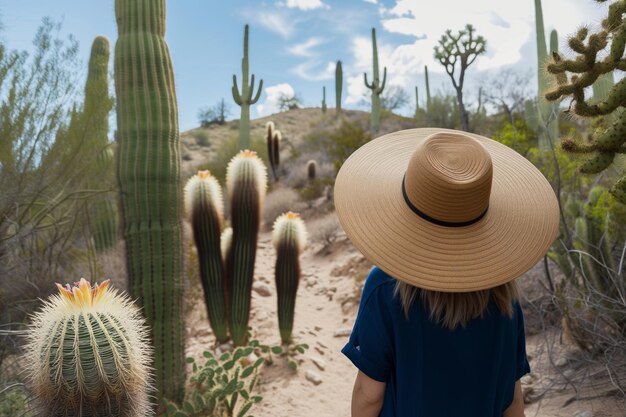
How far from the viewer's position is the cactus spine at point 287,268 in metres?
5.93

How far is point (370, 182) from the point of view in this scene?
1.78 metres

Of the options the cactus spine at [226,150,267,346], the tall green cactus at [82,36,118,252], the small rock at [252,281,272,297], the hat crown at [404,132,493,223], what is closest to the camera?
the hat crown at [404,132,493,223]

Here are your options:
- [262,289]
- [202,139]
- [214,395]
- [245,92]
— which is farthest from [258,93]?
[202,139]

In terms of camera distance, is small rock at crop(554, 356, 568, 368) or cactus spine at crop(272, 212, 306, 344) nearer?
small rock at crop(554, 356, 568, 368)

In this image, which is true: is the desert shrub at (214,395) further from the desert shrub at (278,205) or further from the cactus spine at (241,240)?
the desert shrub at (278,205)

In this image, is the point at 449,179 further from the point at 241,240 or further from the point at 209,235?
the point at 241,240

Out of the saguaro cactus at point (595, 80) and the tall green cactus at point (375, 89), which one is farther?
the tall green cactus at point (375, 89)

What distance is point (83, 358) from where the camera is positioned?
1988mm

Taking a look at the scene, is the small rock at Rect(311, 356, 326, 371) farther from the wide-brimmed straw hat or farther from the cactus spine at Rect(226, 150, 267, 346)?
the wide-brimmed straw hat

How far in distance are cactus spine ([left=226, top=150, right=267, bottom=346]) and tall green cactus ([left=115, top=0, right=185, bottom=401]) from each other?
4.22ft

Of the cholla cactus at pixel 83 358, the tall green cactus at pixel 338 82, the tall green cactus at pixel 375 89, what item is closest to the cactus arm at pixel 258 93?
the tall green cactus at pixel 375 89

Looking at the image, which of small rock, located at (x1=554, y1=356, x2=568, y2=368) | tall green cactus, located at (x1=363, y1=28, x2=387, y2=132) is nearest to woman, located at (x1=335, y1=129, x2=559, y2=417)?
small rock, located at (x1=554, y1=356, x2=568, y2=368)

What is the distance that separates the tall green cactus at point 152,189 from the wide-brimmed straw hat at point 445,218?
9.57 feet

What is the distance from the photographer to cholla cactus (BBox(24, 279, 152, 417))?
6.46 ft
